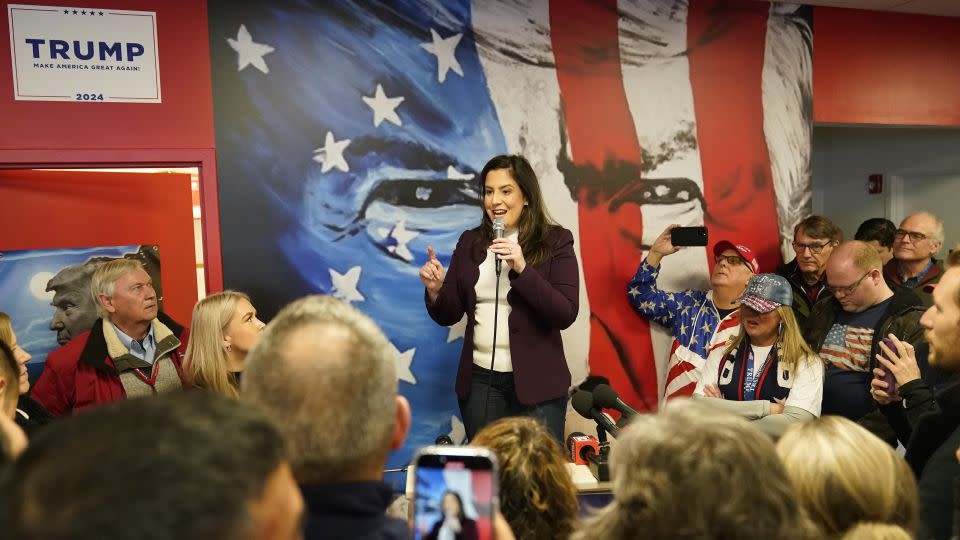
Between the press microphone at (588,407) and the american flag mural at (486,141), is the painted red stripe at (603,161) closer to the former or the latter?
the american flag mural at (486,141)

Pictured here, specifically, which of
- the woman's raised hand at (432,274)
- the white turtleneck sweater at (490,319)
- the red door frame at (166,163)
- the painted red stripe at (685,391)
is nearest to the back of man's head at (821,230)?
the painted red stripe at (685,391)

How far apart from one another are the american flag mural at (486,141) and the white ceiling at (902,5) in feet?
0.53

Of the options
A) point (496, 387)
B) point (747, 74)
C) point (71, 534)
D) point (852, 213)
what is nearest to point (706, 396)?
point (496, 387)

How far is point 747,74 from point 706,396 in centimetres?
228

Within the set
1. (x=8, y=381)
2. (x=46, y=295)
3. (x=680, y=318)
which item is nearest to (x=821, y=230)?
(x=680, y=318)

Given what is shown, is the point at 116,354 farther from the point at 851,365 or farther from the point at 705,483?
the point at 851,365

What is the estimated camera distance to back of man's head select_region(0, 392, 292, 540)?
53 cm

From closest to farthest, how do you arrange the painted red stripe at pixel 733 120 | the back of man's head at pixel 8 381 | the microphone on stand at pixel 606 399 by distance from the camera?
the back of man's head at pixel 8 381, the microphone on stand at pixel 606 399, the painted red stripe at pixel 733 120

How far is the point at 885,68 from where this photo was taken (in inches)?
171

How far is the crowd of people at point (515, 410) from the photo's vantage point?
0.58 m

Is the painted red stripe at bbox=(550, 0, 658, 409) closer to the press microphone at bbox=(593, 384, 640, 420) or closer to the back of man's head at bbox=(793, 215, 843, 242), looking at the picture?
the back of man's head at bbox=(793, 215, 843, 242)

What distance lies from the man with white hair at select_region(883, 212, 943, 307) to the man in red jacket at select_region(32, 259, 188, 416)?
401cm

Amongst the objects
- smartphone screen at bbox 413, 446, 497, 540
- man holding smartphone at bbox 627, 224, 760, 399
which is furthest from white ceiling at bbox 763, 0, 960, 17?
smartphone screen at bbox 413, 446, 497, 540

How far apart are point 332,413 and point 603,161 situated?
3.17m
